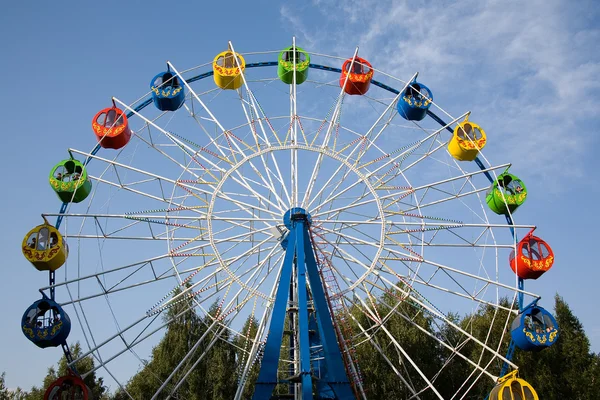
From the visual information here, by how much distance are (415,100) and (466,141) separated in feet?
6.52

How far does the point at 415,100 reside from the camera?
1780cm

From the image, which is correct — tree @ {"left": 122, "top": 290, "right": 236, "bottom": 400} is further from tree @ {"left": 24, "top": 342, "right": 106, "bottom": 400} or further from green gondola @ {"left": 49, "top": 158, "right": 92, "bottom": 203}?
green gondola @ {"left": 49, "top": 158, "right": 92, "bottom": 203}

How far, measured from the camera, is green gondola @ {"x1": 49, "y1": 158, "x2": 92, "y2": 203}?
16062mm

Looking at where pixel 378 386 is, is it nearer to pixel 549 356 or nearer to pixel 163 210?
pixel 549 356

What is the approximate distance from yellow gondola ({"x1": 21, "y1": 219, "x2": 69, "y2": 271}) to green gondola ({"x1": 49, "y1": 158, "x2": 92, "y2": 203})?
1.20 m

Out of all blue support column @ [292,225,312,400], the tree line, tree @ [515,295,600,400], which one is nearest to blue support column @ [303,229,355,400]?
blue support column @ [292,225,312,400]

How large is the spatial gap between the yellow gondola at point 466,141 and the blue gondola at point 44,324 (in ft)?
38.1

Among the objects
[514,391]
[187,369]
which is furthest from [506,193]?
[187,369]

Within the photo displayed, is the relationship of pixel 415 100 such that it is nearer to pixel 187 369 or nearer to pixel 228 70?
pixel 228 70

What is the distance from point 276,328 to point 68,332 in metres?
5.38

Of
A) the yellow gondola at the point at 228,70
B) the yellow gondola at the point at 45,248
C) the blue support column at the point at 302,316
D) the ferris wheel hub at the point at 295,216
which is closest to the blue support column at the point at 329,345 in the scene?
the blue support column at the point at 302,316

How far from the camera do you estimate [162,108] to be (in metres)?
17.7

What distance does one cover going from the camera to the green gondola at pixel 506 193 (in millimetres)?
17016

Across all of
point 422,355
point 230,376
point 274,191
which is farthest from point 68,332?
point 422,355
